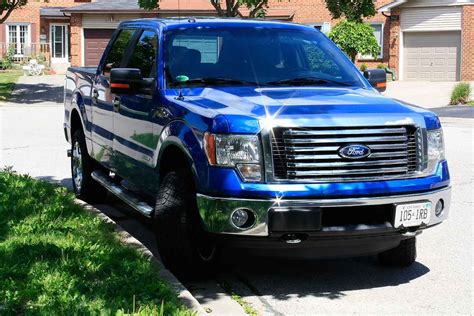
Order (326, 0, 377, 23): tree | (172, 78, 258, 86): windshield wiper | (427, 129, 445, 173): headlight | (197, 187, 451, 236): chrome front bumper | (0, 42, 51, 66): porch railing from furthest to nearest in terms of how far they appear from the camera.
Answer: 1. (0, 42, 51, 66): porch railing
2. (326, 0, 377, 23): tree
3. (172, 78, 258, 86): windshield wiper
4. (427, 129, 445, 173): headlight
5. (197, 187, 451, 236): chrome front bumper

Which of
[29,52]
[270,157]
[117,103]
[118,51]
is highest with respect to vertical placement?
[29,52]

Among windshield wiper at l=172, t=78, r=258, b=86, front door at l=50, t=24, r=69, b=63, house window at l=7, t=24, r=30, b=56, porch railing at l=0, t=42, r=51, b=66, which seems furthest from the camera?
house window at l=7, t=24, r=30, b=56

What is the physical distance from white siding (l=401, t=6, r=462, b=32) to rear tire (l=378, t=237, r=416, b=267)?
99.0 ft

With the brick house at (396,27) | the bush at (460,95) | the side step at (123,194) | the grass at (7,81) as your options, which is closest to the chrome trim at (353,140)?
the side step at (123,194)

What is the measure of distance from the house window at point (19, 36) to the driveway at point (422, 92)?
22724 mm

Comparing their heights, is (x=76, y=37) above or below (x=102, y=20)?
below

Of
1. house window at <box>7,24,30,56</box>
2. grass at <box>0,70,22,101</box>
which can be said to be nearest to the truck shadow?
grass at <box>0,70,22,101</box>

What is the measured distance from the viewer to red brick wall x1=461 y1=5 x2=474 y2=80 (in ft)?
111

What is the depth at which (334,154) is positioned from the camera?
16.3 feet

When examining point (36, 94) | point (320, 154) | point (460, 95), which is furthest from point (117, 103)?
point (36, 94)

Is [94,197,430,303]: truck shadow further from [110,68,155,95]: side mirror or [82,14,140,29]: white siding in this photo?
[82,14,140,29]: white siding

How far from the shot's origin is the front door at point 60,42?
43.9 meters

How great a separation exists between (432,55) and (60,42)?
73.1 ft

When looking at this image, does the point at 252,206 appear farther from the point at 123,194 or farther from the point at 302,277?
the point at 123,194
